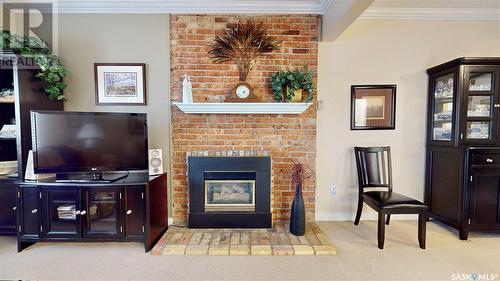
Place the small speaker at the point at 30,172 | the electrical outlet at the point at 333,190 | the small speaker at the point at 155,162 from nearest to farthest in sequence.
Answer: the small speaker at the point at 30,172
the small speaker at the point at 155,162
the electrical outlet at the point at 333,190

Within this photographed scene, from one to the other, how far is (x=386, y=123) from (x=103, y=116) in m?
3.26

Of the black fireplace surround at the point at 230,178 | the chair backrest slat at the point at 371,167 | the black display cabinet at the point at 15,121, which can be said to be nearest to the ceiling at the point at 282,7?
the black display cabinet at the point at 15,121

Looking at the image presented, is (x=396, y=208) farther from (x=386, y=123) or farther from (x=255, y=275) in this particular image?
(x=255, y=275)

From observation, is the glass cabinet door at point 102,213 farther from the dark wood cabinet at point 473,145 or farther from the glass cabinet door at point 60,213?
the dark wood cabinet at point 473,145

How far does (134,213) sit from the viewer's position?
7.35 ft

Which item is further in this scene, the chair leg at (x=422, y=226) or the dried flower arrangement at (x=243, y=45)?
the dried flower arrangement at (x=243, y=45)

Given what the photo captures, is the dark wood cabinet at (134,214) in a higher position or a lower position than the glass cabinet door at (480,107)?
lower

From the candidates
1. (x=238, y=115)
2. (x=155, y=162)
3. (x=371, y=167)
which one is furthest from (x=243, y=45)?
(x=371, y=167)

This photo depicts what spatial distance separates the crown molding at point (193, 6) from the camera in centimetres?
263

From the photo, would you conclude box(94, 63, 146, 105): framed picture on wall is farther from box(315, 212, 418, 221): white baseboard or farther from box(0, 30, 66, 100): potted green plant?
box(315, 212, 418, 221): white baseboard

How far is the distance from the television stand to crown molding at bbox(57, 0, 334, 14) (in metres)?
1.92

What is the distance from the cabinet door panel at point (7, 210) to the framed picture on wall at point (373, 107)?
3.86 meters

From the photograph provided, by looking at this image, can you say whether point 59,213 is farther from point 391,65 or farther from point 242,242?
point 391,65

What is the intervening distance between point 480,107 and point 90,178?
168 inches
